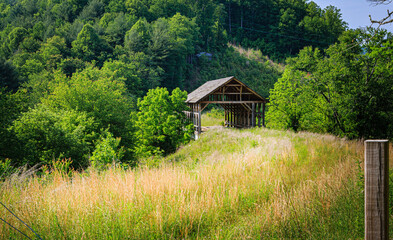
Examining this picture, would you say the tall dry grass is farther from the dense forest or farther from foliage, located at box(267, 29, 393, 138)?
foliage, located at box(267, 29, 393, 138)

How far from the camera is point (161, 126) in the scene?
2344cm

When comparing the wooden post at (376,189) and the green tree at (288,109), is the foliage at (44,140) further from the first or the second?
the green tree at (288,109)

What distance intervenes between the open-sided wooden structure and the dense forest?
177 cm

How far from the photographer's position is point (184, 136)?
2345 centimetres

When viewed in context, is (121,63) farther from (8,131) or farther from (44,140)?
(8,131)

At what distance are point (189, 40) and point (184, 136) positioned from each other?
40033 millimetres

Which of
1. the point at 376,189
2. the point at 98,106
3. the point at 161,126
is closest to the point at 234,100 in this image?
the point at 161,126

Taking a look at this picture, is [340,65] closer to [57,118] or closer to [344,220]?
[344,220]

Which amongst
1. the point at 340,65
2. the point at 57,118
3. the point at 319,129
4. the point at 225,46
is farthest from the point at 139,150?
the point at 225,46

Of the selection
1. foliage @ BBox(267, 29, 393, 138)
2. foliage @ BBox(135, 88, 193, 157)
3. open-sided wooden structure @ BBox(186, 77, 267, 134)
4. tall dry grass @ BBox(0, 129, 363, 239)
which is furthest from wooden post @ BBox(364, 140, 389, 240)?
foliage @ BBox(135, 88, 193, 157)

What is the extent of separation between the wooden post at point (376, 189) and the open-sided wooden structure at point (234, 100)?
20965mm

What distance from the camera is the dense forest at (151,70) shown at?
1477cm

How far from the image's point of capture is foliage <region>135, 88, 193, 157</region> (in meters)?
23.3

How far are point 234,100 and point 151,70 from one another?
2329 cm
